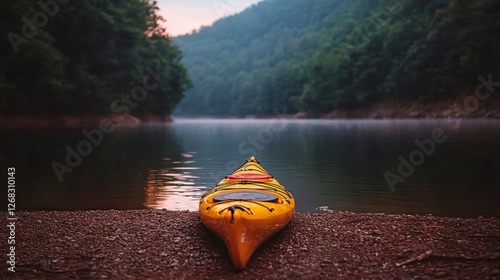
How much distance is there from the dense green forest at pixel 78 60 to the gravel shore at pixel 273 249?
35.3m

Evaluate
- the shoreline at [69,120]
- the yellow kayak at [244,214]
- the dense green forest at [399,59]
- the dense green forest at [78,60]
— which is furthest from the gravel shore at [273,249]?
the dense green forest at [399,59]

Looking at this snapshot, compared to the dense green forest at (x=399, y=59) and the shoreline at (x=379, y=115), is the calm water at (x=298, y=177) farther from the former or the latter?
the dense green forest at (x=399, y=59)

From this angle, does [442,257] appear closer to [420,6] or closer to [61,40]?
[61,40]

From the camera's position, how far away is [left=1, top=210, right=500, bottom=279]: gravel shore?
24.4 ft

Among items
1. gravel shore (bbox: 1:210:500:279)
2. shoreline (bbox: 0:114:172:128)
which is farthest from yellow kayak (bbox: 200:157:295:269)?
shoreline (bbox: 0:114:172:128)

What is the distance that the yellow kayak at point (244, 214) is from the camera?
770cm

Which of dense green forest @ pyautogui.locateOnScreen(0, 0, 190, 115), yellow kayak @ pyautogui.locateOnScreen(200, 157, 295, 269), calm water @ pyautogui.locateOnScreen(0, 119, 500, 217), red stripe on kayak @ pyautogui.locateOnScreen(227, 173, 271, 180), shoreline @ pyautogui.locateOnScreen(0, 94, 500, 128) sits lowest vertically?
calm water @ pyautogui.locateOnScreen(0, 119, 500, 217)

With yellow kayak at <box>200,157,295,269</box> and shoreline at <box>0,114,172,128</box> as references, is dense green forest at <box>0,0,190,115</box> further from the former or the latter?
yellow kayak at <box>200,157,295,269</box>

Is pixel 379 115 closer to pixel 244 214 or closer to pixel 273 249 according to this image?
pixel 273 249

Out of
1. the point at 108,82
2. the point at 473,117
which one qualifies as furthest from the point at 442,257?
the point at 473,117

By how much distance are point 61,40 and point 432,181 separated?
161 feet

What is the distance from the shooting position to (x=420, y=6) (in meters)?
97.8

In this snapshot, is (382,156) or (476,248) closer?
(476,248)

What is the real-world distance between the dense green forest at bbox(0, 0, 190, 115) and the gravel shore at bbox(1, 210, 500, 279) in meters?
35.3
